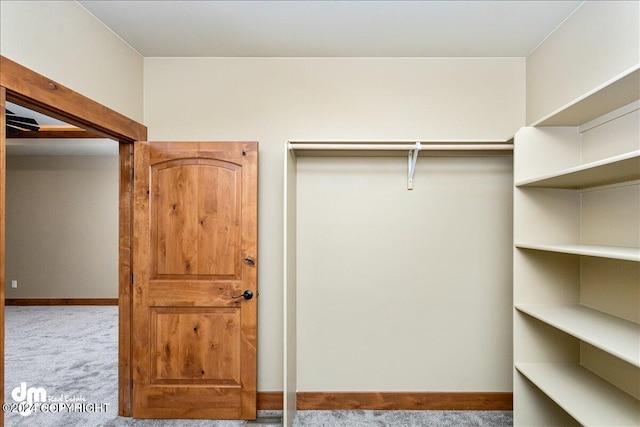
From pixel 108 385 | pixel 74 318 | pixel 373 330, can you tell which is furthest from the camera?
pixel 74 318

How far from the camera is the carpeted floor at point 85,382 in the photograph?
7.54 ft

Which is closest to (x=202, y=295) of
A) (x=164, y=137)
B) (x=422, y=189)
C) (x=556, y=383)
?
(x=164, y=137)

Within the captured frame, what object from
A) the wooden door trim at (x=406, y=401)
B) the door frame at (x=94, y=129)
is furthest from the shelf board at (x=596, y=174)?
the door frame at (x=94, y=129)

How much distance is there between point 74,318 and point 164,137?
3.95 meters

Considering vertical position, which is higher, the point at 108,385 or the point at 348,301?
the point at 348,301

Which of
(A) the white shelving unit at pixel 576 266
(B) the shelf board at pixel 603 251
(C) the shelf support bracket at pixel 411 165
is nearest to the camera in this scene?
(B) the shelf board at pixel 603 251

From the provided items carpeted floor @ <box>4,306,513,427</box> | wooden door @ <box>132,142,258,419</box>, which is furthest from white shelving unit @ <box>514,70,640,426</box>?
wooden door @ <box>132,142,258,419</box>

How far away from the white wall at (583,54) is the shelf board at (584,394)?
151 cm

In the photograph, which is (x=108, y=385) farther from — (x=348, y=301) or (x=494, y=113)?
(x=494, y=113)

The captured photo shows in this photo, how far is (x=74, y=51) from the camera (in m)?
1.86

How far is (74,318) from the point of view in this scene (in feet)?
15.9

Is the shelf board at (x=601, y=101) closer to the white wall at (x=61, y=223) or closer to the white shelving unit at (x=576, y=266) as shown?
the white shelving unit at (x=576, y=266)

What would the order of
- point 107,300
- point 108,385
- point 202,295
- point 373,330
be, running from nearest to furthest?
1. point 202,295
2. point 373,330
3. point 108,385
4. point 107,300

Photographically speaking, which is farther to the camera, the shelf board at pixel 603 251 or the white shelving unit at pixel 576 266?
the white shelving unit at pixel 576 266
